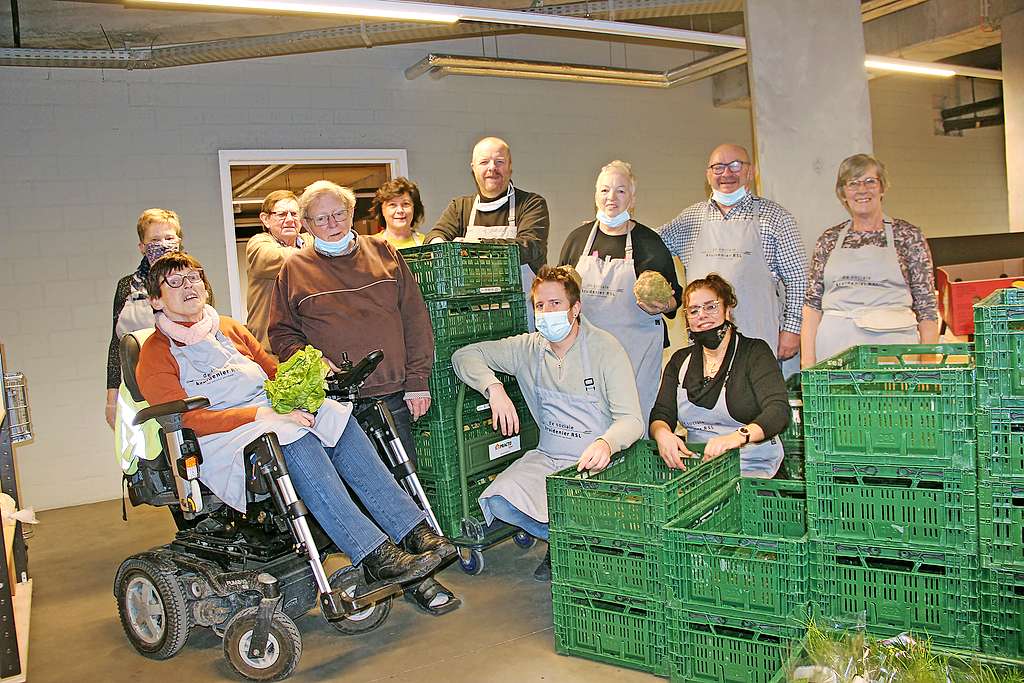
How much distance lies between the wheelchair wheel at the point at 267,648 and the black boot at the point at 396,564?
0.35 m

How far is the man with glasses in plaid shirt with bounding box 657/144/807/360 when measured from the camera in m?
4.38

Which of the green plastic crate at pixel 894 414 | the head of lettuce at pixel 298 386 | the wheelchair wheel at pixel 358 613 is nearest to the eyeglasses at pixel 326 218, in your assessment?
the head of lettuce at pixel 298 386

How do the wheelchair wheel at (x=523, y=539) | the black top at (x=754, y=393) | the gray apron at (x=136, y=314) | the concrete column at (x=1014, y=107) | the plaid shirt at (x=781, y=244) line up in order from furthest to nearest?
the concrete column at (x=1014, y=107)
the wheelchair wheel at (x=523, y=539)
the plaid shirt at (x=781, y=244)
the gray apron at (x=136, y=314)
the black top at (x=754, y=393)

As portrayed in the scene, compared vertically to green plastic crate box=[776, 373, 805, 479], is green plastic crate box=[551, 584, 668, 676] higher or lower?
lower

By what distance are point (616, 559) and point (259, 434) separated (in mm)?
1387

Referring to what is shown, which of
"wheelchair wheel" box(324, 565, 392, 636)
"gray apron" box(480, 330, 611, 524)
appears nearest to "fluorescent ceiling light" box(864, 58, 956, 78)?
"gray apron" box(480, 330, 611, 524)

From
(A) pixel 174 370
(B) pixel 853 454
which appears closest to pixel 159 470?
(A) pixel 174 370

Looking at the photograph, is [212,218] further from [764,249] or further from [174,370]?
[764,249]

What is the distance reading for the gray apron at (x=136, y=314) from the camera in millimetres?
4188

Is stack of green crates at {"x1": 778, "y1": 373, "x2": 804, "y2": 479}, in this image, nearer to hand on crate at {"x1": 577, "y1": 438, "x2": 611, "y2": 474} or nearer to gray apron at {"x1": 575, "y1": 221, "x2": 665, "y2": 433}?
gray apron at {"x1": 575, "y1": 221, "x2": 665, "y2": 433}

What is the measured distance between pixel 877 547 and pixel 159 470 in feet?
8.59

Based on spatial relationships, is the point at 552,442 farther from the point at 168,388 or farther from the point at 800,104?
the point at 800,104

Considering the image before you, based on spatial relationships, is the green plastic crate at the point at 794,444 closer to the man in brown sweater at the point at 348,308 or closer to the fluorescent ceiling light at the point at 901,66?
the man in brown sweater at the point at 348,308

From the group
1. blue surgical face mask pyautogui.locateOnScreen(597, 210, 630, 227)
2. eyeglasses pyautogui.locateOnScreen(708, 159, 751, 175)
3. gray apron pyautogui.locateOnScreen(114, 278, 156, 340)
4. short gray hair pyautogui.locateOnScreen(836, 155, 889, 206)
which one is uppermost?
eyeglasses pyautogui.locateOnScreen(708, 159, 751, 175)
